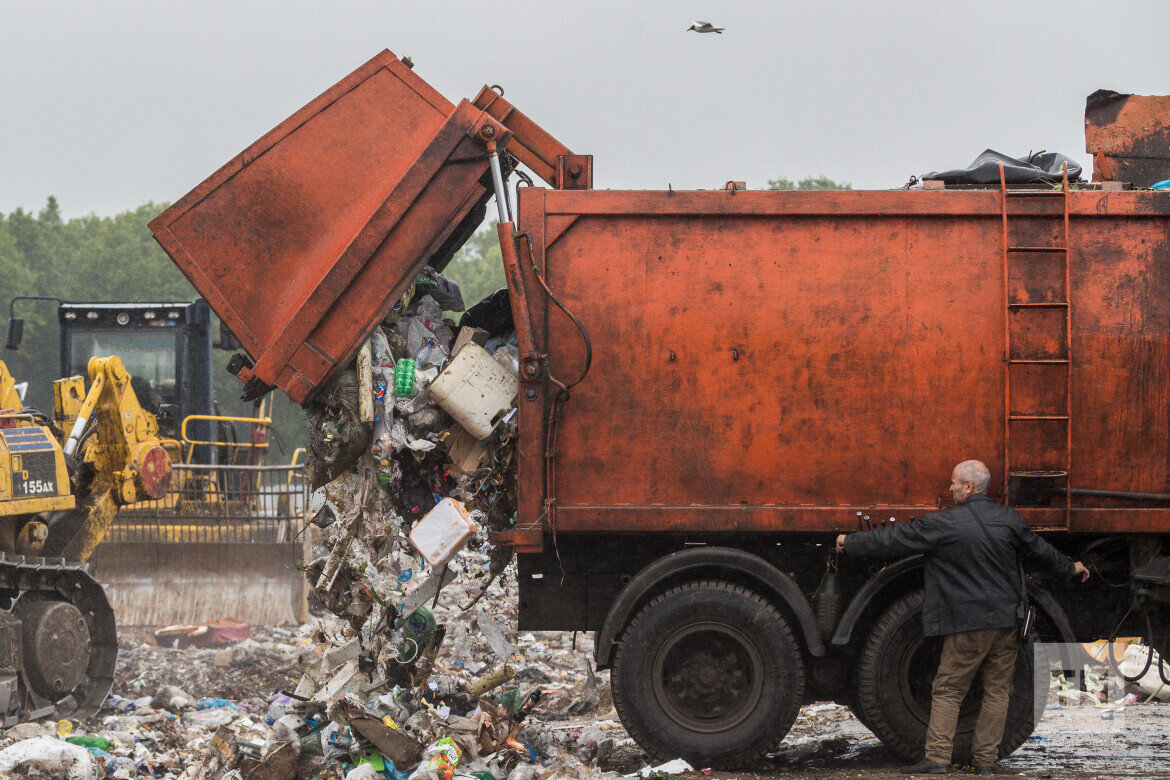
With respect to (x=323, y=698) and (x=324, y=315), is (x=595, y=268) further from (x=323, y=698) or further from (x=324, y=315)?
(x=323, y=698)

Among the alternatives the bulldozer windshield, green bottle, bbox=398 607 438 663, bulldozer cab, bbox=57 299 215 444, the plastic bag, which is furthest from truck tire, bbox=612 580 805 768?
the bulldozer windshield

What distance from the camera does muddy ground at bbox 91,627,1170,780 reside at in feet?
17.8

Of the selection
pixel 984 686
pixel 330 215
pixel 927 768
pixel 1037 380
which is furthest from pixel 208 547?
pixel 1037 380

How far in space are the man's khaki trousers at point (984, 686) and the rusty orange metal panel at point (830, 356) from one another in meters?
0.61

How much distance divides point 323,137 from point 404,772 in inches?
122

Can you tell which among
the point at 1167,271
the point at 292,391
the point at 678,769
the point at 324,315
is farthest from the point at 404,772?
the point at 1167,271

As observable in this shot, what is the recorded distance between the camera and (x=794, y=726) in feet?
22.0

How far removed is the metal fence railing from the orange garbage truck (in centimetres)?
607

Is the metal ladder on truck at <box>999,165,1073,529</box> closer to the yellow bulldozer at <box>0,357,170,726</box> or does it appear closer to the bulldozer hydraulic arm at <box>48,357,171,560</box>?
the yellow bulldozer at <box>0,357,170,726</box>

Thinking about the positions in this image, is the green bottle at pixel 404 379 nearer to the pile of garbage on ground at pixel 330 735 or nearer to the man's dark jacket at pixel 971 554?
the pile of garbage on ground at pixel 330 735

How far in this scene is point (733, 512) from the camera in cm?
510

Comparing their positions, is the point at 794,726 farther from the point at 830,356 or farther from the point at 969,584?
the point at 830,356

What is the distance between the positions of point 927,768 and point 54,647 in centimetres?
567

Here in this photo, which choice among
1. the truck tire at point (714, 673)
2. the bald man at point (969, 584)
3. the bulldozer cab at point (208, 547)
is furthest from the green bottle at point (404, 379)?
the bulldozer cab at point (208, 547)
